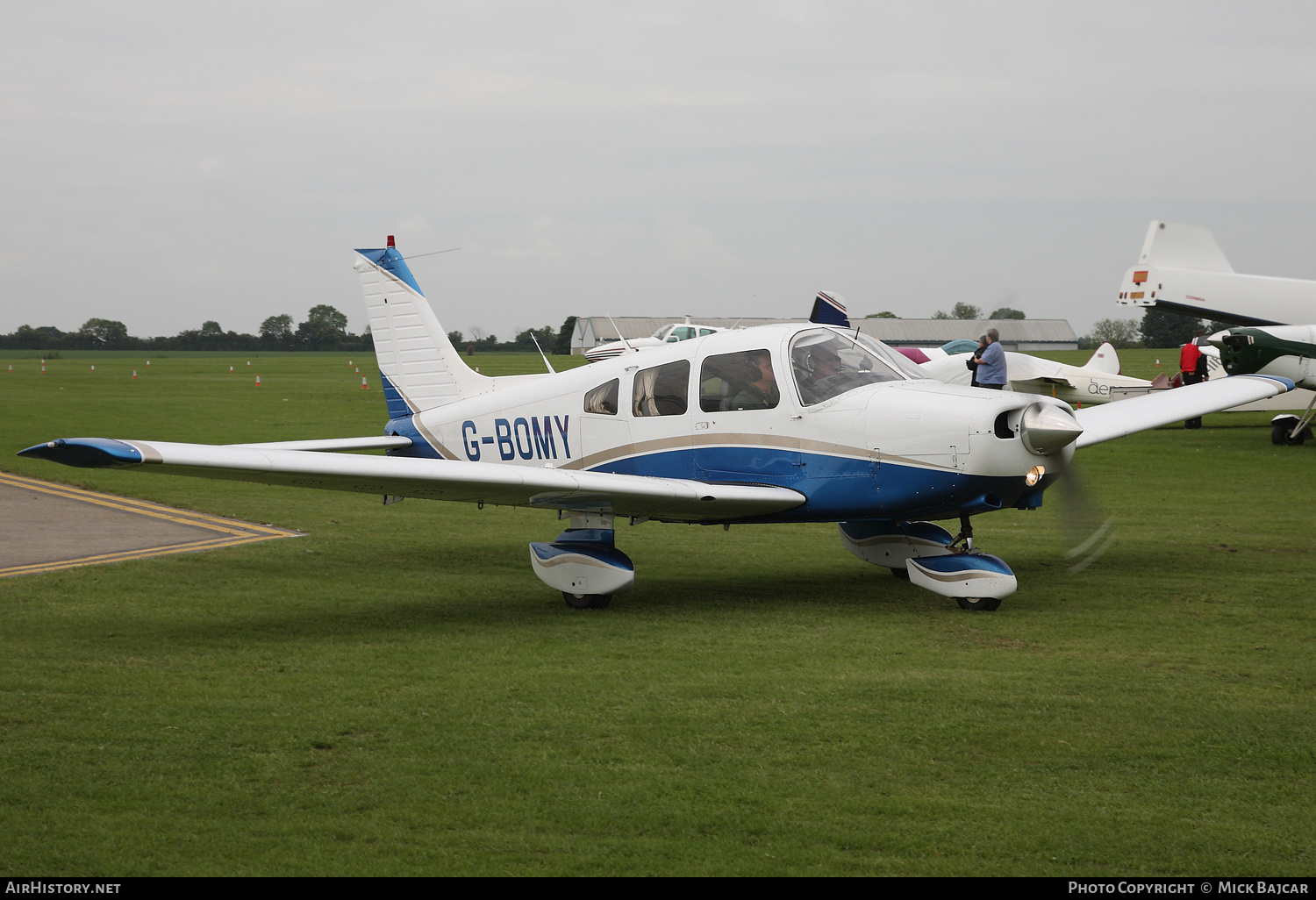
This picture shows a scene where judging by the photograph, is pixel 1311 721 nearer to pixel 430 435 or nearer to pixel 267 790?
pixel 267 790

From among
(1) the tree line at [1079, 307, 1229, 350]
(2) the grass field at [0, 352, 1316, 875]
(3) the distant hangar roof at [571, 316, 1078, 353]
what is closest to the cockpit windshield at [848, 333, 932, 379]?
(2) the grass field at [0, 352, 1316, 875]

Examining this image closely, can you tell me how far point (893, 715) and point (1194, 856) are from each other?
6.23ft

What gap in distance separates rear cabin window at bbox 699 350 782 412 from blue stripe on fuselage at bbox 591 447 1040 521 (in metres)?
0.39

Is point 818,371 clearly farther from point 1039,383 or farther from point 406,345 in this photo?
point 1039,383

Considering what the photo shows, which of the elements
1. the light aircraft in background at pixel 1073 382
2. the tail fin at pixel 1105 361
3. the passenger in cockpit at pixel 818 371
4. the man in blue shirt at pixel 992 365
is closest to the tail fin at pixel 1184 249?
the tail fin at pixel 1105 361

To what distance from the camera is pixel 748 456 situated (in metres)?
9.09

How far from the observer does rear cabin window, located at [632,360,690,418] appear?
939 cm

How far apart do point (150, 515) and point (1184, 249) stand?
2396 cm

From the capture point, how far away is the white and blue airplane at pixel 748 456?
7969 mm

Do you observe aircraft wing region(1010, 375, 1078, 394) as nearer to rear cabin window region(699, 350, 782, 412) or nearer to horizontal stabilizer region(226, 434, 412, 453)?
horizontal stabilizer region(226, 434, 412, 453)

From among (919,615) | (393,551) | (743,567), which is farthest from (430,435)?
(919,615)

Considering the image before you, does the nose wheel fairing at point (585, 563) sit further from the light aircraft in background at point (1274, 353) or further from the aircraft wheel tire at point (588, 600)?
the light aircraft in background at point (1274, 353)

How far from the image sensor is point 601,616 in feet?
28.3

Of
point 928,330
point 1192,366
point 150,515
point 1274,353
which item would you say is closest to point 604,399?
point 150,515
